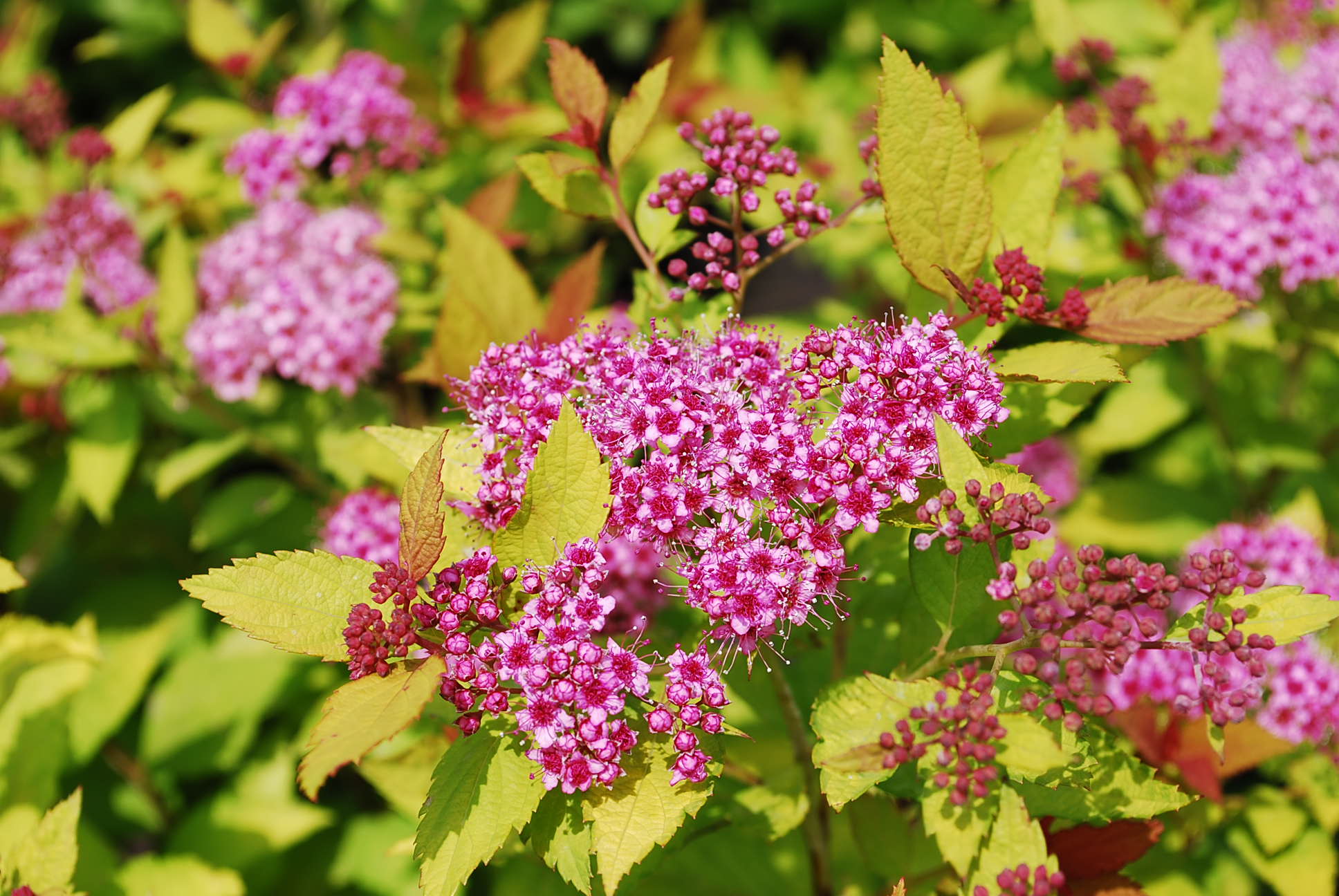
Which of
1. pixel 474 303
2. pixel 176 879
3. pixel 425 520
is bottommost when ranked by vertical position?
pixel 176 879

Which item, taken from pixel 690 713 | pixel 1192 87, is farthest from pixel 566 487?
pixel 1192 87

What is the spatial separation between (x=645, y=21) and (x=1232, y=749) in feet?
15.0

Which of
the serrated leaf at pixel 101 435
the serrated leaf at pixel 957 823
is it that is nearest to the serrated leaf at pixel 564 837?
the serrated leaf at pixel 957 823

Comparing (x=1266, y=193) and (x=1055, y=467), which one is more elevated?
(x=1266, y=193)

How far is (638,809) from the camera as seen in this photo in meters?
1.49

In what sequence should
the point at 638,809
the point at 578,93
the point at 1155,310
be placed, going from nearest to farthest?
the point at 638,809, the point at 1155,310, the point at 578,93

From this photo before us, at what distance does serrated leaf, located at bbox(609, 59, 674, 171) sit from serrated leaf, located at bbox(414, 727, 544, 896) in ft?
3.86

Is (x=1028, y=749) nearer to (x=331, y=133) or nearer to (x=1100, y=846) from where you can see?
(x=1100, y=846)

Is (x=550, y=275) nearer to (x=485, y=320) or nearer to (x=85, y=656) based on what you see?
(x=485, y=320)

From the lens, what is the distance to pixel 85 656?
100 inches

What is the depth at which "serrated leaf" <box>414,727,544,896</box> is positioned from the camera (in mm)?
1448

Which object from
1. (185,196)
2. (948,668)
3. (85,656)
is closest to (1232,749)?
(948,668)

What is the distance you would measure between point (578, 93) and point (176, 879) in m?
2.21

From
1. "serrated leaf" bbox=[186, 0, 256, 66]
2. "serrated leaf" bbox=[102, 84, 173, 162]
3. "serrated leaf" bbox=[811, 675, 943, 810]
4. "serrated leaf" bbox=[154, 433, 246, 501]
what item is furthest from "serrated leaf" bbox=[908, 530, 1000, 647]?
"serrated leaf" bbox=[186, 0, 256, 66]
